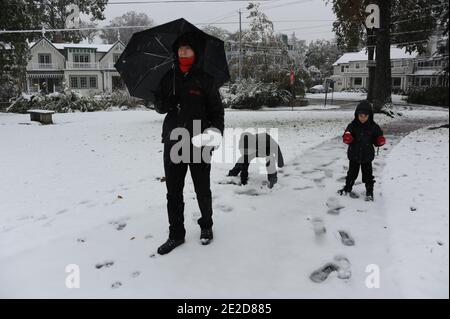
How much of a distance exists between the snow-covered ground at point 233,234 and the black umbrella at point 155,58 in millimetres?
1584

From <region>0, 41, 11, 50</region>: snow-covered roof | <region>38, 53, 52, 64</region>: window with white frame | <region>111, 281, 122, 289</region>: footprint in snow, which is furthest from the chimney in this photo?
<region>111, 281, 122, 289</region>: footprint in snow

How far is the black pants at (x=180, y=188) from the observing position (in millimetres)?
3740

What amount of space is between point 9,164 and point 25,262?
550 centimetres

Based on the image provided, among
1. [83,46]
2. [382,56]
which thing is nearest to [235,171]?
[382,56]

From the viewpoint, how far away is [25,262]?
12.0 ft

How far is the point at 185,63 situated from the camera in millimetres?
3621

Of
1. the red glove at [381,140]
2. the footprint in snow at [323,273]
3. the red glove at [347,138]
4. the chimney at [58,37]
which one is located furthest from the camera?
the chimney at [58,37]

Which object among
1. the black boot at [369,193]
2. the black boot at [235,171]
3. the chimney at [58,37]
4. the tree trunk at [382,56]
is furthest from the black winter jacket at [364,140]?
the chimney at [58,37]

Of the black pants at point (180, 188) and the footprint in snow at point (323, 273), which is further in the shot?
the black pants at point (180, 188)

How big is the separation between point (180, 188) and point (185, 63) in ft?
3.86

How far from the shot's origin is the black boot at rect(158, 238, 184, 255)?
376 cm

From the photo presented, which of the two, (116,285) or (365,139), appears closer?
(116,285)

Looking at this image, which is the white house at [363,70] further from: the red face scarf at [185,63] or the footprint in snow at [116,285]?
the footprint in snow at [116,285]

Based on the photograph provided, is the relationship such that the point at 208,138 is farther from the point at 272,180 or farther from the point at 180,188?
the point at 272,180
